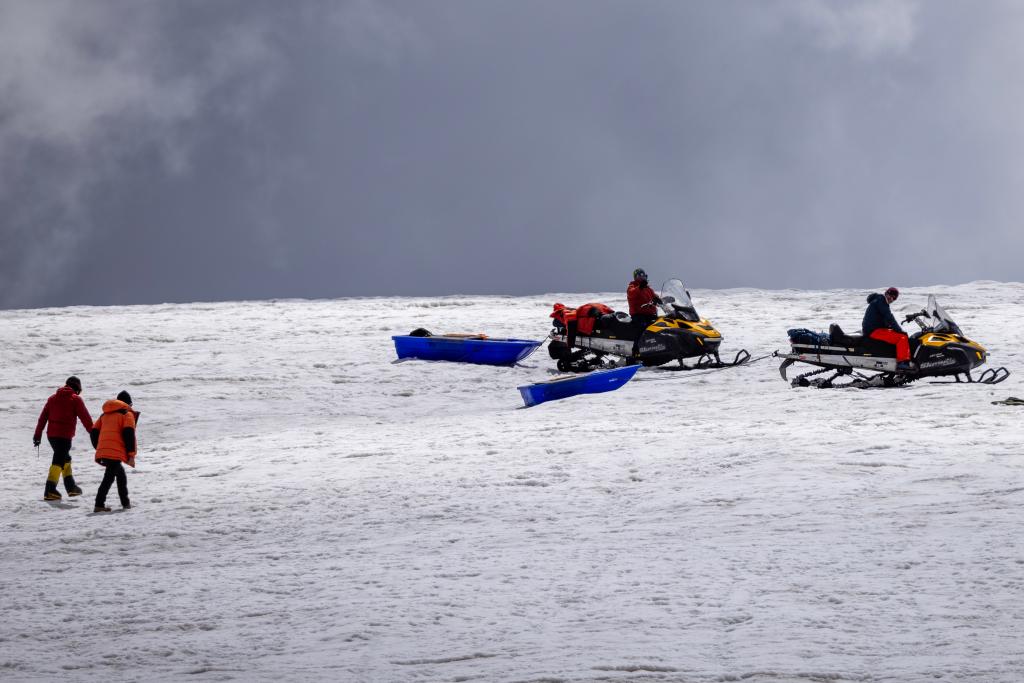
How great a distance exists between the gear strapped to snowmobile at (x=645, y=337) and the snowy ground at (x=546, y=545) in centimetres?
259

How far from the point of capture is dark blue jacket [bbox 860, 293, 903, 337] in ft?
60.7

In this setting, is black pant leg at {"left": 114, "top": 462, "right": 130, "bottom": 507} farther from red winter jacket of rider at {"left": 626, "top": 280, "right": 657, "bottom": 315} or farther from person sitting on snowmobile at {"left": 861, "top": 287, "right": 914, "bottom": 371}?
red winter jacket of rider at {"left": 626, "top": 280, "right": 657, "bottom": 315}

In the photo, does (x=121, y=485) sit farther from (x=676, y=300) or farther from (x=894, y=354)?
(x=676, y=300)

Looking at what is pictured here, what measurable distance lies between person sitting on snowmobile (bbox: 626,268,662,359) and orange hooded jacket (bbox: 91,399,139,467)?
37.5ft

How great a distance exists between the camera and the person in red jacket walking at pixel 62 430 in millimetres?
13242

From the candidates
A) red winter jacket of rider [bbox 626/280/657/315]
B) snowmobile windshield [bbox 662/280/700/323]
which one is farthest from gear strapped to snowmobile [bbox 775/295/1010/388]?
red winter jacket of rider [bbox 626/280/657/315]

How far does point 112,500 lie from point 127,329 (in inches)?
702

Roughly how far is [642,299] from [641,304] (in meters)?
0.09

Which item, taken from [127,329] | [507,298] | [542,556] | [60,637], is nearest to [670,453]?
[542,556]

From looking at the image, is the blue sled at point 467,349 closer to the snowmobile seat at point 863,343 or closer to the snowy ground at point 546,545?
the snowy ground at point 546,545

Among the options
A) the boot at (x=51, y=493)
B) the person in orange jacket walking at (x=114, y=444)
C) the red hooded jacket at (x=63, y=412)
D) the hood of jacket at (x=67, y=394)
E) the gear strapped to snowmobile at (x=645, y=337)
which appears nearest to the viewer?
the person in orange jacket walking at (x=114, y=444)

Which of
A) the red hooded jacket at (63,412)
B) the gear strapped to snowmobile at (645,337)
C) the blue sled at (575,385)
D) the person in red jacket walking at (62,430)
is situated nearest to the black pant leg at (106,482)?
the person in red jacket walking at (62,430)

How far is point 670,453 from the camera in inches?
517

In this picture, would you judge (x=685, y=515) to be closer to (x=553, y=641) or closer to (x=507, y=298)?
(x=553, y=641)
